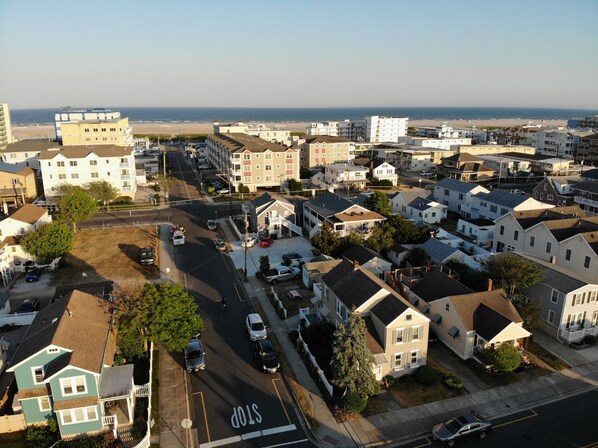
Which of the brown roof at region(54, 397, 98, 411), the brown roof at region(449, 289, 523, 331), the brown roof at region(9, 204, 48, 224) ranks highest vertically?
the brown roof at region(9, 204, 48, 224)

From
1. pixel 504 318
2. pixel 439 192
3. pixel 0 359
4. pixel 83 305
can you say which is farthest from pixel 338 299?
pixel 439 192

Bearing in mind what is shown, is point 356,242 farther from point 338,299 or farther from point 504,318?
point 504,318

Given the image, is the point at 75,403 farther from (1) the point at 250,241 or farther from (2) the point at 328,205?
(2) the point at 328,205

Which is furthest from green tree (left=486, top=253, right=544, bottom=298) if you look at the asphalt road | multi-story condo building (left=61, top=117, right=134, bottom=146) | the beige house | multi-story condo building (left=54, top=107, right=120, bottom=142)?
multi-story condo building (left=54, top=107, right=120, bottom=142)

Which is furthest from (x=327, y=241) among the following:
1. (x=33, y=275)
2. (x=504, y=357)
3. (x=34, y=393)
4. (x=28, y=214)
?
(x=28, y=214)

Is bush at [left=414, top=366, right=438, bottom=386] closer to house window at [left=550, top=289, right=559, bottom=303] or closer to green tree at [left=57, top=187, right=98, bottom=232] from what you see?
house window at [left=550, top=289, right=559, bottom=303]

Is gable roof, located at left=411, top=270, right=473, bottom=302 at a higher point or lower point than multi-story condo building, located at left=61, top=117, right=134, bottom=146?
lower
